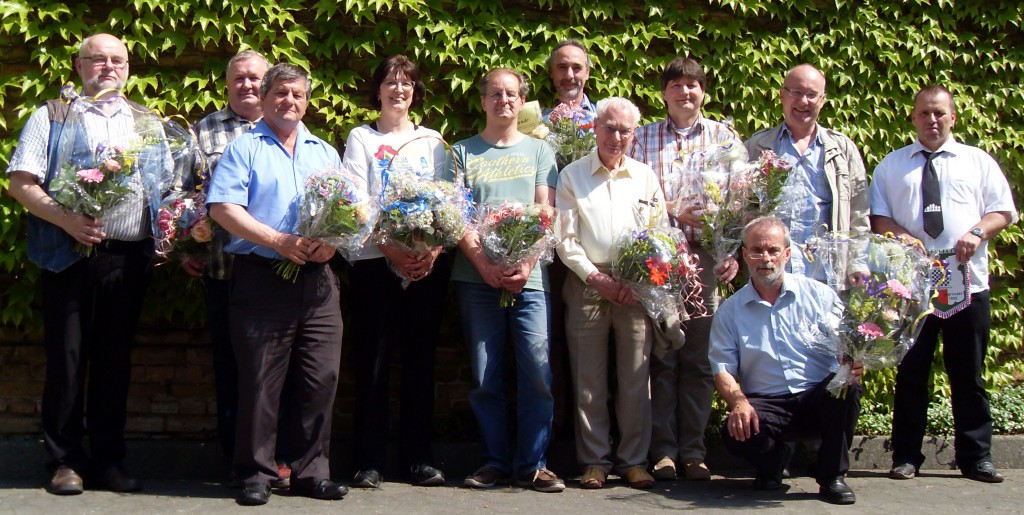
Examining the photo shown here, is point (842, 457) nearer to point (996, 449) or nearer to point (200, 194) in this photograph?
point (996, 449)

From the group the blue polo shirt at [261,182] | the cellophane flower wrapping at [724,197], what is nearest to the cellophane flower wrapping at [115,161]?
the blue polo shirt at [261,182]

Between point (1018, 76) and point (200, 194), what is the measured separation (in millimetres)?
5669

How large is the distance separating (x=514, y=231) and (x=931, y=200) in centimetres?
264

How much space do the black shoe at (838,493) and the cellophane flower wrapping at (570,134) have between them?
231 centimetres

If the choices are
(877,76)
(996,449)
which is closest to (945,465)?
(996,449)

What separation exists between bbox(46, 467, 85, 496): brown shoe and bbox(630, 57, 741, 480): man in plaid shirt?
310 cm

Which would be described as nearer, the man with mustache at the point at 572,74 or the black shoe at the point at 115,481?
the black shoe at the point at 115,481

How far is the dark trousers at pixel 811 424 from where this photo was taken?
5262mm

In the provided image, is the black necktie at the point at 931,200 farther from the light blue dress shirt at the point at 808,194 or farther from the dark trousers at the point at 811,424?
the dark trousers at the point at 811,424

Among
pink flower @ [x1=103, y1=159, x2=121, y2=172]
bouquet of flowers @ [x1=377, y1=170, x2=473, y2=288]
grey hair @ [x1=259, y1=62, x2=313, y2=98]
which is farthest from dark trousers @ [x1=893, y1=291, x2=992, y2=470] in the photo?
pink flower @ [x1=103, y1=159, x2=121, y2=172]

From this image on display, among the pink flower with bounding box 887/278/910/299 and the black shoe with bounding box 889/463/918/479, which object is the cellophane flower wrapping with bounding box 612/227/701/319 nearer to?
the pink flower with bounding box 887/278/910/299

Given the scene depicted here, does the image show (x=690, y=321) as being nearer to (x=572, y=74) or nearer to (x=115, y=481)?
(x=572, y=74)

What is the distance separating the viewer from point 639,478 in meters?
5.60

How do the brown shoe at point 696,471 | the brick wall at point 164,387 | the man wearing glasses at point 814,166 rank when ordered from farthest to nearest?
the brick wall at point 164,387 < the man wearing glasses at point 814,166 < the brown shoe at point 696,471
